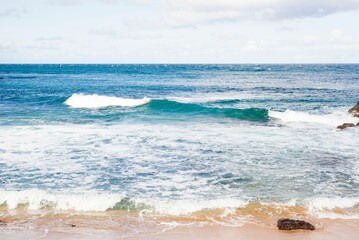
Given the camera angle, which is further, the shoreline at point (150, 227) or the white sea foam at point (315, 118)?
the white sea foam at point (315, 118)

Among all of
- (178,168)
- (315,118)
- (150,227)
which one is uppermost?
(315,118)

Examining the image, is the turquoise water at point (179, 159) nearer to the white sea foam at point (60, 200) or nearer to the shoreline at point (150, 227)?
the white sea foam at point (60, 200)

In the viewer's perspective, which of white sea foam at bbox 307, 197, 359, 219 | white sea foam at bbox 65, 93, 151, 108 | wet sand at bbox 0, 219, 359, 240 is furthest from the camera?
white sea foam at bbox 65, 93, 151, 108

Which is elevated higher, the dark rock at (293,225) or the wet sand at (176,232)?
the dark rock at (293,225)

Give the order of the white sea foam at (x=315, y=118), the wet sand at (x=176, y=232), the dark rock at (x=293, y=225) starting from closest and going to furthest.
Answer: the wet sand at (x=176, y=232) < the dark rock at (x=293, y=225) < the white sea foam at (x=315, y=118)

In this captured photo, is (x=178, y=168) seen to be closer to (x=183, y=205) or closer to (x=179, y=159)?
(x=179, y=159)

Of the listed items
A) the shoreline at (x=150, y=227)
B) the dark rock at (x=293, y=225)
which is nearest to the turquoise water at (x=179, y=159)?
the shoreline at (x=150, y=227)

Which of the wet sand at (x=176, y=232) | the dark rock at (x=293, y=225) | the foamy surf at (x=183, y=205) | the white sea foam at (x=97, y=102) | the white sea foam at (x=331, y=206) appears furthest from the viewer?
the white sea foam at (x=97, y=102)

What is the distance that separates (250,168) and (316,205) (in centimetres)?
400

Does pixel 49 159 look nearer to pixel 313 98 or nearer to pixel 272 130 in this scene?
pixel 272 130

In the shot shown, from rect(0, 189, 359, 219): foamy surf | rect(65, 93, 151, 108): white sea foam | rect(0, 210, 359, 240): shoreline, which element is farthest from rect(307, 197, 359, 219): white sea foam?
rect(65, 93, 151, 108): white sea foam

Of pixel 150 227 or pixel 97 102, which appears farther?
pixel 97 102

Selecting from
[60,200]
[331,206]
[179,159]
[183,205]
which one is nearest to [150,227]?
[183,205]

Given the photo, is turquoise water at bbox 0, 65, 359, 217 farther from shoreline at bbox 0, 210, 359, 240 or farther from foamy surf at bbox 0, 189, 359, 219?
shoreline at bbox 0, 210, 359, 240
